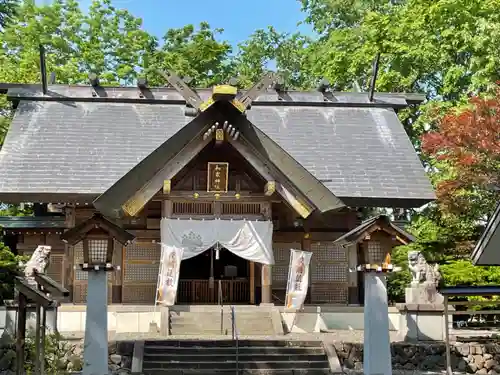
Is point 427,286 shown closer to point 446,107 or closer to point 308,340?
point 308,340

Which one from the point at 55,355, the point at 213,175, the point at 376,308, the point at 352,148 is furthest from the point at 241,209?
the point at 55,355

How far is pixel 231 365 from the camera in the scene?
14328mm

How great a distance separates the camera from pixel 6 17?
32969 mm

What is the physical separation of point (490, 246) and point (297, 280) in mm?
8672

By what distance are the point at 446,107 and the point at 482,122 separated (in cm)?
631

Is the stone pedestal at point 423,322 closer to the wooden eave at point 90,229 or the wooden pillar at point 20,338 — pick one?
the wooden eave at point 90,229

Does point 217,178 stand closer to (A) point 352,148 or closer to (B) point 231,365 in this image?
(A) point 352,148

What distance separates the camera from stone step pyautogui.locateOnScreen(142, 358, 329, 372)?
14.3 m

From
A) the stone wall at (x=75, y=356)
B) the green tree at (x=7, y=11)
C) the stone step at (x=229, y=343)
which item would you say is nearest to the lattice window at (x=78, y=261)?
the stone wall at (x=75, y=356)

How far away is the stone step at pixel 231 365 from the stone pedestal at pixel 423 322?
275 cm

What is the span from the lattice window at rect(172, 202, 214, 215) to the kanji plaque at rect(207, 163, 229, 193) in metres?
0.58

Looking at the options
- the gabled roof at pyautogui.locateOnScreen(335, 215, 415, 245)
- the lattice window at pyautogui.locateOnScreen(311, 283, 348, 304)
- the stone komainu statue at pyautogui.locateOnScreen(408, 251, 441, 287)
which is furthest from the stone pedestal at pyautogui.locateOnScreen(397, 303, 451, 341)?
the gabled roof at pyautogui.locateOnScreen(335, 215, 415, 245)

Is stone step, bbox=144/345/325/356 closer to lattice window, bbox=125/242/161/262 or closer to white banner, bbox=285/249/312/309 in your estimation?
white banner, bbox=285/249/312/309

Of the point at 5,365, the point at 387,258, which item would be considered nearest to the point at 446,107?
the point at 387,258
